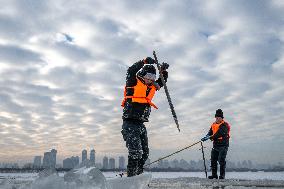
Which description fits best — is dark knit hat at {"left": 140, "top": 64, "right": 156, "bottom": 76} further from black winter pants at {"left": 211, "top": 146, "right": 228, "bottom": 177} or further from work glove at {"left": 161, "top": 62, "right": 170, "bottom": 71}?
Result: black winter pants at {"left": 211, "top": 146, "right": 228, "bottom": 177}

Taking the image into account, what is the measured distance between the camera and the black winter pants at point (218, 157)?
11.5 meters

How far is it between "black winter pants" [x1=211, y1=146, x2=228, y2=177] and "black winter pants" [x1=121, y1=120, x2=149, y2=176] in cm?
586

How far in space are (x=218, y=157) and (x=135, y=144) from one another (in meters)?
6.87

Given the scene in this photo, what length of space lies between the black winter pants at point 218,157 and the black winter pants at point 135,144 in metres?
5.86

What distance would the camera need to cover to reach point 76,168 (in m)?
3.26

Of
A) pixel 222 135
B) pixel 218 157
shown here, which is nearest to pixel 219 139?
pixel 222 135

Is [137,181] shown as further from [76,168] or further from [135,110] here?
[135,110]

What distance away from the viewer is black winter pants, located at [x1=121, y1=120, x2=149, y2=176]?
5891 mm

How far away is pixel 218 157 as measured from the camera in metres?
11.9

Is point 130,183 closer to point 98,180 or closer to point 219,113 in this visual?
point 98,180

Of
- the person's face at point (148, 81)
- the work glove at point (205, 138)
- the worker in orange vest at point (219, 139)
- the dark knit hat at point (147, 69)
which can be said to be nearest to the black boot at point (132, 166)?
the person's face at point (148, 81)

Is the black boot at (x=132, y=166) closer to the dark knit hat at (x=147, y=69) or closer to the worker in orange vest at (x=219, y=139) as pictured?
the dark knit hat at (x=147, y=69)

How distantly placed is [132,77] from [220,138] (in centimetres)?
669

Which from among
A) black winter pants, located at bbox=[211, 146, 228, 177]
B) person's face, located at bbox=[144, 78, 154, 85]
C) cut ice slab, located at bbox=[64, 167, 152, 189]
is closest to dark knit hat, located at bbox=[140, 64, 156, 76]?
person's face, located at bbox=[144, 78, 154, 85]
